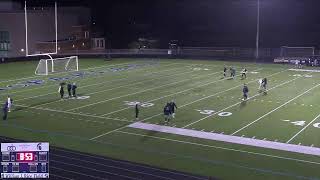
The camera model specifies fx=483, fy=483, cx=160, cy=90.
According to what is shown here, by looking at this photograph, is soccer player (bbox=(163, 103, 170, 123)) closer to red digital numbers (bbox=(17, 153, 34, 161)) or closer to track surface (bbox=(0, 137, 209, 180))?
track surface (bbox=(0, 137, 209, 180))

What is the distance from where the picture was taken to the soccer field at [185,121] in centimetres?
1853

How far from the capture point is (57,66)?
48844mm

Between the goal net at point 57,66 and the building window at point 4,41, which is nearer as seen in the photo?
the goal net at point 57,66

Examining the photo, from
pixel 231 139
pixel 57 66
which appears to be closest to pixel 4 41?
pixel 57 66

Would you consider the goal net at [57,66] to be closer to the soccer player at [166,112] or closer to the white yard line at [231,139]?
the soccer player at [166,112]

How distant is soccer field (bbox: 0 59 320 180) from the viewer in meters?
18.5

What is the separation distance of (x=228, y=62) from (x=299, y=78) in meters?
15.5

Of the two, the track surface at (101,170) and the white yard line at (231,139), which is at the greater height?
the white yard line at (231,139)

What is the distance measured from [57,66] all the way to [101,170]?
110 ft
